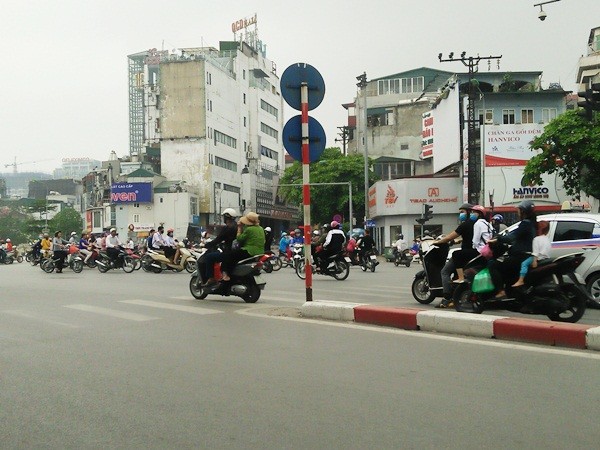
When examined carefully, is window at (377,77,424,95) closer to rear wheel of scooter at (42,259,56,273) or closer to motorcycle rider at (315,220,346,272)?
rear wheel of scooter at (42,259,56,273)

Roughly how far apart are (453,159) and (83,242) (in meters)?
28.6

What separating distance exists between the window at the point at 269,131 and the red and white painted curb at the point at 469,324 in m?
83.8

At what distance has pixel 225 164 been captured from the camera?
3187 inches

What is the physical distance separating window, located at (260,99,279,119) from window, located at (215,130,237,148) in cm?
1056

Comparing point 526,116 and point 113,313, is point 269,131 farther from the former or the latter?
point 113,313

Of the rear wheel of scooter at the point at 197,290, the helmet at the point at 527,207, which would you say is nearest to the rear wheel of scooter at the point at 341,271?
the rear wheel of scooter at the point at 197,290

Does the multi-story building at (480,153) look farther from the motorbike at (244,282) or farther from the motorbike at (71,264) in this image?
the motorbike at (244,282)

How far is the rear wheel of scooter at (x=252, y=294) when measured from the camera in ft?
39.8

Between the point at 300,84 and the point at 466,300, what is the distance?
387 cm

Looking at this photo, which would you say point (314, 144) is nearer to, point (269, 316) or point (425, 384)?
point (269, 316)

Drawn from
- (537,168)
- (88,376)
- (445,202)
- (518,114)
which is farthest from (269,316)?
(518,114)

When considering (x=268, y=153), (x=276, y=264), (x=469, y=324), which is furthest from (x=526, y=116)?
(x=268, y=153)

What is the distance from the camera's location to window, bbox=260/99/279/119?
92688 mm

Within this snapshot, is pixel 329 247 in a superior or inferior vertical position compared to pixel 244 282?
superior
